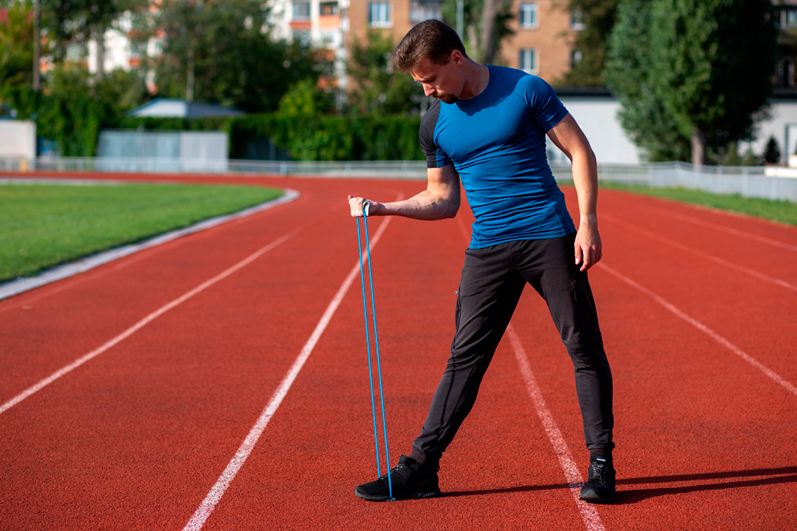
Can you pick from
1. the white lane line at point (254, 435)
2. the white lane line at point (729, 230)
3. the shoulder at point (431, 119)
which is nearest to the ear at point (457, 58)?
the shoulder at point (431, 119)

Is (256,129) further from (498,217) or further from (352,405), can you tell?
(498,217)

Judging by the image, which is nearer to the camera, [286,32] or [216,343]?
[216,343]

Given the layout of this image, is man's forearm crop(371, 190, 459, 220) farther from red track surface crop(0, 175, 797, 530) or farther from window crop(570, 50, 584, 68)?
window crop(570, 50, 584, 68)

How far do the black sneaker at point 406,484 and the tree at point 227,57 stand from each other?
63.7 m

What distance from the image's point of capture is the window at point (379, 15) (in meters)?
61.9

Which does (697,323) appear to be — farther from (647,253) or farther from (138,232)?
(138,232)

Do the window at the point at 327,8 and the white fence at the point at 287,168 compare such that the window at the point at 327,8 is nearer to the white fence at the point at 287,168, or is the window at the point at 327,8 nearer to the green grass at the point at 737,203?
the white fence at the point at 287,168

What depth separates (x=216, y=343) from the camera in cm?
735

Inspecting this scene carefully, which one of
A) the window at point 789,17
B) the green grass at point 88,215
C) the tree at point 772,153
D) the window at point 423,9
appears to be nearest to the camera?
the green grass at point 88,215

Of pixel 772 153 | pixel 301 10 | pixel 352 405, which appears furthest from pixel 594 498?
pixel 301 10

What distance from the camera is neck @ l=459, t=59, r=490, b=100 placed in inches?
137

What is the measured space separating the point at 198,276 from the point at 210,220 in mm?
8114

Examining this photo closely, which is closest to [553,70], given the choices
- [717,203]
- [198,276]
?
[717,203]

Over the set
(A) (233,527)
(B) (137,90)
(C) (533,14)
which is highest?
(C) (533,14)
